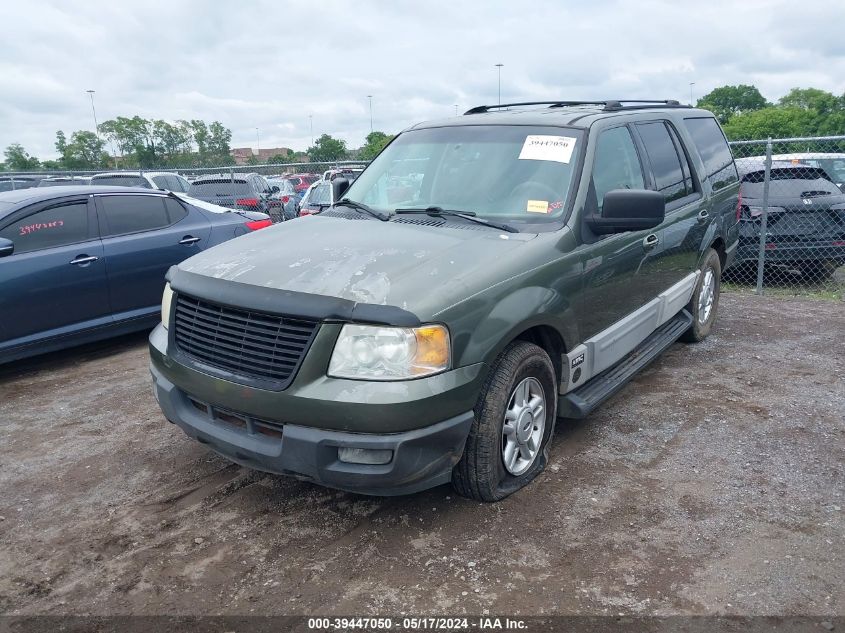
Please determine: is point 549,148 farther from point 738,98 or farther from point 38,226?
point 738,98

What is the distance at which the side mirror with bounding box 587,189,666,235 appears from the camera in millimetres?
3518

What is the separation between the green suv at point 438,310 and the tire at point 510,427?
11mm

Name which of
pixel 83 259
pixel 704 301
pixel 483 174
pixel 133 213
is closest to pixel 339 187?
pixel 483 174

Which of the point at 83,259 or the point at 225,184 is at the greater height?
the point at 225,184

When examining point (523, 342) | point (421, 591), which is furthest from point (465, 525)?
point (523, 342)

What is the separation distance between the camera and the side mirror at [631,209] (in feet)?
11.5

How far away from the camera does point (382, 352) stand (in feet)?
9.27

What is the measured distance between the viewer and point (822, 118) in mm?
59875

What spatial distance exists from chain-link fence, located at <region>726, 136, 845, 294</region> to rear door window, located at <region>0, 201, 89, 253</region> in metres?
7.36

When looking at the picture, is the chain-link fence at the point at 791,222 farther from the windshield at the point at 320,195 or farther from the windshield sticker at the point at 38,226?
the windshield at the point at 320,195

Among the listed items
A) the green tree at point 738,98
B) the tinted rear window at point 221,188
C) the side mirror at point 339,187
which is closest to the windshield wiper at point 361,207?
the side mirror at point 339,187

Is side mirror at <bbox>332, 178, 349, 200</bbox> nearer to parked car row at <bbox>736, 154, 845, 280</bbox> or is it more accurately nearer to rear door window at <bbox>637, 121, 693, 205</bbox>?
rear door window at <bbox>637, 121, 693, 205</bbox>

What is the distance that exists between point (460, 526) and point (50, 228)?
4689 mm

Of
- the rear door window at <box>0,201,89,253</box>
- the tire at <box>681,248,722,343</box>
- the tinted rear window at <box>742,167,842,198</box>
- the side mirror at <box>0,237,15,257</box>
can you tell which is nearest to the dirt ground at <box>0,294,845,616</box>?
the tire at <box>681,248,722,343</box>
